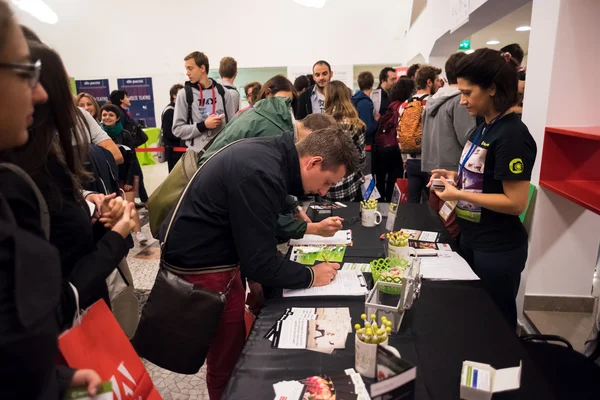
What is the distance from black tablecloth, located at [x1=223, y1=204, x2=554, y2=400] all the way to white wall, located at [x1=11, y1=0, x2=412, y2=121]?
7965mm

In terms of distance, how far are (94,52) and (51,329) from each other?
1031cm

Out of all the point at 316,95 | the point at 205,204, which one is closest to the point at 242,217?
the point at 205,204

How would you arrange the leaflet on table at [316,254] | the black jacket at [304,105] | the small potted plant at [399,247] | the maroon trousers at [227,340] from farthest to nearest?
1. the black jacket at [304,105]
2. the leaflet on table at [316,254]
3. the small potted plant at [399,247]
4. the maroon trousers at [227,340]

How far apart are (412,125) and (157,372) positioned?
2743 mm

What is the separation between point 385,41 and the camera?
8.53 metres

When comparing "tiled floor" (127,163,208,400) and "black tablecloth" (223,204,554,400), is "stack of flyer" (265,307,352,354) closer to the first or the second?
"black tablecloth" (223,204,554,400)

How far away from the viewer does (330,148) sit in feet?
4.65

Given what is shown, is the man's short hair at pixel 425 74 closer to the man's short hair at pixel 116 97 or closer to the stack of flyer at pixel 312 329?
the stack of flyer at pixel 312 329

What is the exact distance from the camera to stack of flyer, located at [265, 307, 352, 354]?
1.15 meters

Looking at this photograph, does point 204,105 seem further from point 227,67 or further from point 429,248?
point 429,248

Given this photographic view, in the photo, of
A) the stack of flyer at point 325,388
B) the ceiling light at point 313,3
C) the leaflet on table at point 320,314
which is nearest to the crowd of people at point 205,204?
the leaflet on table at point 320,314

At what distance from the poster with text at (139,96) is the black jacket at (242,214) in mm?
8652

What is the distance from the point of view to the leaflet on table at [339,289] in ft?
4.65

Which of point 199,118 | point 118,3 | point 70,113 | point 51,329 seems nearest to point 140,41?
point 118,3
